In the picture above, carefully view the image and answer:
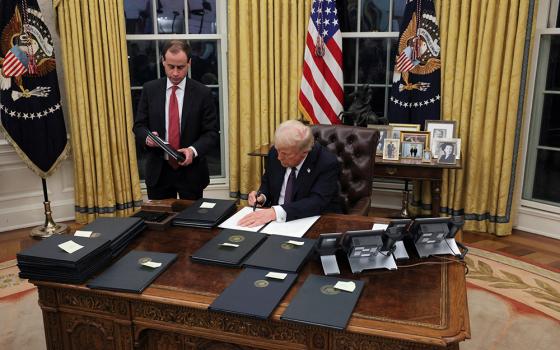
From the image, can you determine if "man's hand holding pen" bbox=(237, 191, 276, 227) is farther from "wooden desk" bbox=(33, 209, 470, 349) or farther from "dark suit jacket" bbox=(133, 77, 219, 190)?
"dark suit jacket" bbox=(133, 77, 219, 190)

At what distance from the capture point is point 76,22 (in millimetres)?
3895

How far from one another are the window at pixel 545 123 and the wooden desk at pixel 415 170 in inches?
34.4

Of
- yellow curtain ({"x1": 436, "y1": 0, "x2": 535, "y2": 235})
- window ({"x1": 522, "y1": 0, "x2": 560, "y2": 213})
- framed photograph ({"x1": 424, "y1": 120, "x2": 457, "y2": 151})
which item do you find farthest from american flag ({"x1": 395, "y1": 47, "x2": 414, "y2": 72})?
window ({"x1": 522, "y1": 0, "x2": 560, "y2": 213})

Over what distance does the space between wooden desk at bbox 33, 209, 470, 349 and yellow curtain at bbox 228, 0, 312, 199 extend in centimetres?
258

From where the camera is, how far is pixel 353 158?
9.15 feet

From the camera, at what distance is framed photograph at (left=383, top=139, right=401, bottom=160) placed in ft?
12.2

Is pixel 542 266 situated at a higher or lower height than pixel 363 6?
lower

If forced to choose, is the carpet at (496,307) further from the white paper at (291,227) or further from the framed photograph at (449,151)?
the white paper at (291,227)

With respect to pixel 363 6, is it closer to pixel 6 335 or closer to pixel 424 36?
pixel 424 36

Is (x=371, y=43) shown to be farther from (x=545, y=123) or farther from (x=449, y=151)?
(x=545, y=123)

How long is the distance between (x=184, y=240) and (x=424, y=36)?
2.80 meters

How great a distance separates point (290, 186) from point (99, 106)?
7.56 ft

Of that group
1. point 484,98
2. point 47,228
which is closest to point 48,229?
point 47,228

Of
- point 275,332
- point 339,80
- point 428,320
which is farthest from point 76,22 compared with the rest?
point 428,320
